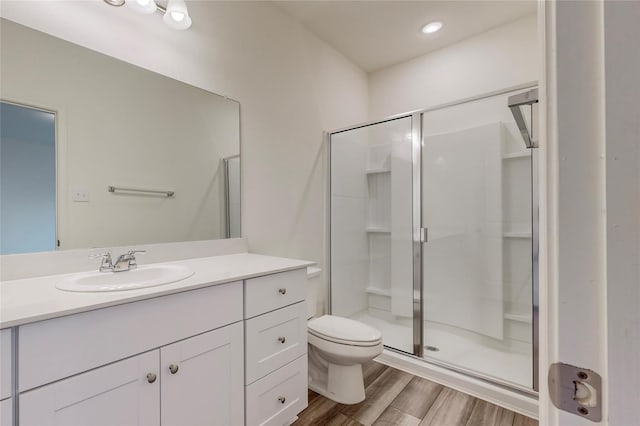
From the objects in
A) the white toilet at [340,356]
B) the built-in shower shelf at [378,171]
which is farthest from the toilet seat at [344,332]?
the built-in shower shelf at [378,171]

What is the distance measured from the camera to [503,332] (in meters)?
2.23

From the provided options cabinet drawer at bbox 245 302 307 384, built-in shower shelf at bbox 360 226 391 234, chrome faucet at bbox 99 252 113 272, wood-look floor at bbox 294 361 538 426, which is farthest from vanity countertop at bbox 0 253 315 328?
built-in shower shelf at bbox 360 226 391 234

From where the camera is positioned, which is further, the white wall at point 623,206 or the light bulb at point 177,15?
the light bulb at point 177,15

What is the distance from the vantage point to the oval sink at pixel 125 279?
990 millimetres

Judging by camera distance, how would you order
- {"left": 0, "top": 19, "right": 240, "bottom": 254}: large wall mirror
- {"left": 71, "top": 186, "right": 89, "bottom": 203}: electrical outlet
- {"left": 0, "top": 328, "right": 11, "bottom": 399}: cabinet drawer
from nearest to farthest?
{"left": 0, "top": 328, "right": 11, "bottom": 399}: cabinet drawer → {"left": 0, "top": 19, "right": 240, "bottom": 254}: large wall mirror → {"left": 71, "top": 186, "right": 89, "bottom": 203}: electrical outlet

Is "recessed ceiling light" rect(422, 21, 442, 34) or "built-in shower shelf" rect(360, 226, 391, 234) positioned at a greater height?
"recessed ceiling light" rect(422, 21, 442, 34)

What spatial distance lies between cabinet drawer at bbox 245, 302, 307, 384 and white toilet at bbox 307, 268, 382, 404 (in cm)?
21

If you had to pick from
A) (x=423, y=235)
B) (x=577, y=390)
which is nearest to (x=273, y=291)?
(x=577, y=390)

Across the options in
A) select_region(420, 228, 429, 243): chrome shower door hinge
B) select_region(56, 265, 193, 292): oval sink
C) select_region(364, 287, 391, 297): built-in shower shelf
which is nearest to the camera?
select_region(56, 265, 193, 292): oval sink

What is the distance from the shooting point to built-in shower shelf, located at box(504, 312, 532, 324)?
83.7 inches

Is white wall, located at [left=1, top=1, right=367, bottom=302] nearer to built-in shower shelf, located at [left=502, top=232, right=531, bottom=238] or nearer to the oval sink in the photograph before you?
the oval sink

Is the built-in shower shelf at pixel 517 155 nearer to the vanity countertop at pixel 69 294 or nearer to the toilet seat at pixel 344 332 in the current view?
the toilet seat at pixel 344 332

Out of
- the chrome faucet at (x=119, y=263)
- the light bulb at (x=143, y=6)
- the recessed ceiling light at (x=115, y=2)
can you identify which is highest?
the light bulb at (x=143, y=6)

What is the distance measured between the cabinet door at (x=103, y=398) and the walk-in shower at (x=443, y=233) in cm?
176
